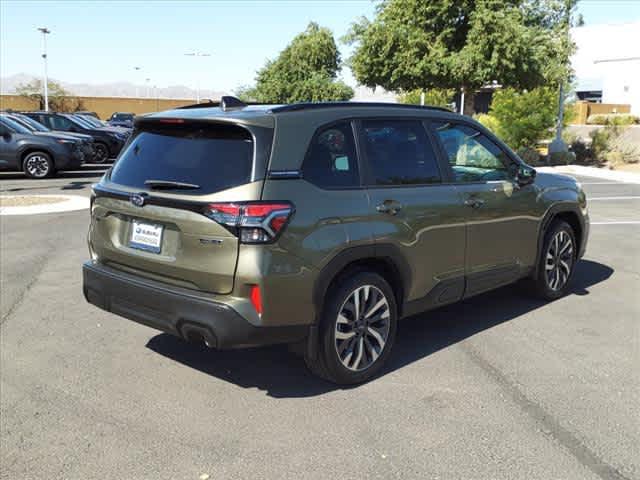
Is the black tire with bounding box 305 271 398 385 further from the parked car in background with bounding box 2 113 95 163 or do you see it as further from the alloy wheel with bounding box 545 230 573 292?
the parked car in background with bounding box 2 113 95 163

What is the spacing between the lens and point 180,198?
4027 mm

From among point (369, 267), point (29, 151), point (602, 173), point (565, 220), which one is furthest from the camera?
point (602, 173)

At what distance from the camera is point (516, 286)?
6.90 metres

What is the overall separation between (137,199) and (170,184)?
0.88 ft

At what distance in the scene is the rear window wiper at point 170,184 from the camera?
4.05 m

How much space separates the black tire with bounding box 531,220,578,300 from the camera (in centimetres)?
635

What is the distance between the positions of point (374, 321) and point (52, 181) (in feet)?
49.5

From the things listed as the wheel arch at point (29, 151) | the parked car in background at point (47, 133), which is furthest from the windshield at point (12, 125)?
the wheel arch at point (29, 151)

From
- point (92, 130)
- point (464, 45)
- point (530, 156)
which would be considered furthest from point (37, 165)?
point (530, 156)

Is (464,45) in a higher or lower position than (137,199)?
higher

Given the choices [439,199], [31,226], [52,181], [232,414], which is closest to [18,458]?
[232,414]

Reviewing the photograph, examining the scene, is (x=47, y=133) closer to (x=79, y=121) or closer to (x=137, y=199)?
(x=79, y=121)

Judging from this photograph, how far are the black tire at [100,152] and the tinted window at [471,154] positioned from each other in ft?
64.1

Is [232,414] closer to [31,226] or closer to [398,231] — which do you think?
[398,231]
